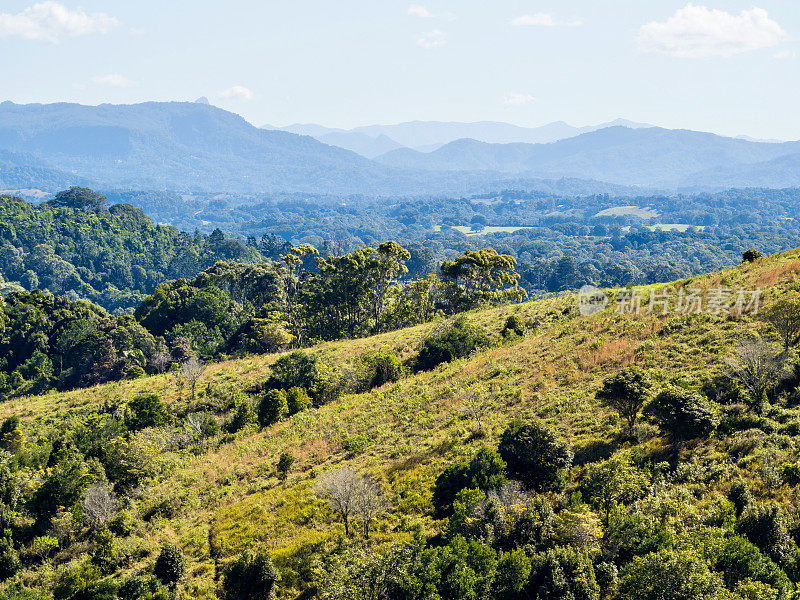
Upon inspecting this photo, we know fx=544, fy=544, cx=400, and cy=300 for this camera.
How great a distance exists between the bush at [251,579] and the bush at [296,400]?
15.6 metres

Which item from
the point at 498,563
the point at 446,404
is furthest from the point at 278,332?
the point at 498,563

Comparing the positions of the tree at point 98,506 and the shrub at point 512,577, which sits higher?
the shrub at point 512,577

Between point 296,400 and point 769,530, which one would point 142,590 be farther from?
point 769,530

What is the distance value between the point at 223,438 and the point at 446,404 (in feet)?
43.8

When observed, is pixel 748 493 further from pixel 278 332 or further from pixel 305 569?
pixel 278 332

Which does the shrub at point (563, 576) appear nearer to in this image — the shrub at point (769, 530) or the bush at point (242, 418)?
the shrub at point (769, 530)

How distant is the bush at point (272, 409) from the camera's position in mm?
32531

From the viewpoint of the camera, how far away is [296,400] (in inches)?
1321

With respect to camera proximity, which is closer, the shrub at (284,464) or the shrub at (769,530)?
the shrub at (769,530)

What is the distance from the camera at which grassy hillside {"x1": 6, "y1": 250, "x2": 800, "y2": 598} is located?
778 inches

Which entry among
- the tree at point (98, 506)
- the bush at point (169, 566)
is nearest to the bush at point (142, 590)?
the bush at point (169, 566)

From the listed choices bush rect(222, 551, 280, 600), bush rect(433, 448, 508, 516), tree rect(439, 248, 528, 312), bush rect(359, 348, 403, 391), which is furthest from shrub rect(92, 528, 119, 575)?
tree rect(439, 248, 528, 312)

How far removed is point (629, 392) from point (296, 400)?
1993 cm

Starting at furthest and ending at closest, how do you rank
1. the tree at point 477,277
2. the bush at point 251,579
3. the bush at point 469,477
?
the tree at point 477,277 → the bush at point 469,477 → the bush at point 251,579
